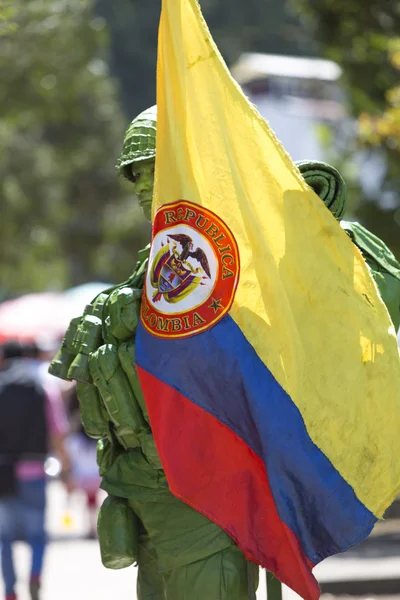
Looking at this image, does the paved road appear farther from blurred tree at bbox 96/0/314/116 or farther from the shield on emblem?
blurred tree at bbox 96/0/314/116

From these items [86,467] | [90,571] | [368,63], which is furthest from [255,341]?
[368,63]

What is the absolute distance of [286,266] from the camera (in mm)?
5141

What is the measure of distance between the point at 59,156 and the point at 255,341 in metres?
50.0

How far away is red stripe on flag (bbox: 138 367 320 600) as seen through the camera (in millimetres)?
5133

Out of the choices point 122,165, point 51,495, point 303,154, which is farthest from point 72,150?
point 122,165

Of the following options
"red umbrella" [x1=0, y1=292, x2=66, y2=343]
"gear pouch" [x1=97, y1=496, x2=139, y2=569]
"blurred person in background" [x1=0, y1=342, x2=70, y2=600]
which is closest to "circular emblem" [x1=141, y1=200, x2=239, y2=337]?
"gear pouch" [x1=97, y1=496, x2=139, y2=569]

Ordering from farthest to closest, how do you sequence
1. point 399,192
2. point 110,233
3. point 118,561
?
point 110,233, point 399,192, point 118,561

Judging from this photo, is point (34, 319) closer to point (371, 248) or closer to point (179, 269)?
point (371, 248)

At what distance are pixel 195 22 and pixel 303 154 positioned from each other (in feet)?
131

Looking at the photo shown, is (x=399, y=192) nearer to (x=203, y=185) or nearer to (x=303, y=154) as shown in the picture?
(x=203, y=185)

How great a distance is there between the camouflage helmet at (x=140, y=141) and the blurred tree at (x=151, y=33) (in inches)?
2731

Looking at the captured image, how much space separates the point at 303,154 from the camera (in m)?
44.9

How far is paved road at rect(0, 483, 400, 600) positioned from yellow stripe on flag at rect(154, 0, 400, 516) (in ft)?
10.1

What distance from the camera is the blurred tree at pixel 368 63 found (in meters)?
15.3
